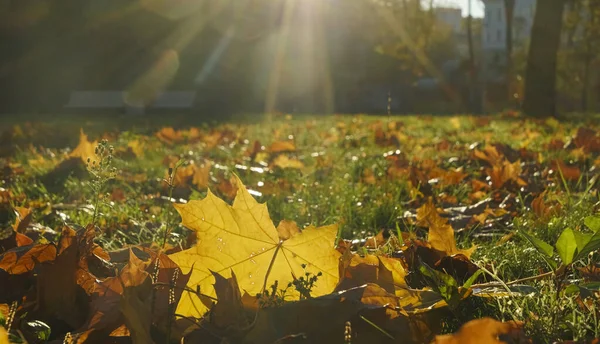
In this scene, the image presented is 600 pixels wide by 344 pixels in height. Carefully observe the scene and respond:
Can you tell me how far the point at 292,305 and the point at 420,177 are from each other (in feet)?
7.05

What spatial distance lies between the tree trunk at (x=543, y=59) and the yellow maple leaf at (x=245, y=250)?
13228mm

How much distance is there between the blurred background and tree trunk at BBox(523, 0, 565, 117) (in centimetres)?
291

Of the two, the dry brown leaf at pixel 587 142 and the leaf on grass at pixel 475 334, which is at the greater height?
the leaf on grass at pixel 475 334

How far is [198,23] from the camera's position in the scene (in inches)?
994

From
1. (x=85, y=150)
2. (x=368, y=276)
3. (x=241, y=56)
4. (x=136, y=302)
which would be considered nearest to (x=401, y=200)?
(x=368, y=276)

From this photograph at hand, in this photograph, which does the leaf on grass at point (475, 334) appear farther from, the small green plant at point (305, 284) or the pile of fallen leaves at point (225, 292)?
the small green plant at point (305, 284)

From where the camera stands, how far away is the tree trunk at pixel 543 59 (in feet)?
44.0

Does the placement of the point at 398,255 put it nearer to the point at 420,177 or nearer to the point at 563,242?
the point at 563,242

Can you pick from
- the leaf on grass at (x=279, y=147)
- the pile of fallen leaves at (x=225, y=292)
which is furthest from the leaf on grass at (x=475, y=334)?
the leaf on grass at (x=279, y=147)

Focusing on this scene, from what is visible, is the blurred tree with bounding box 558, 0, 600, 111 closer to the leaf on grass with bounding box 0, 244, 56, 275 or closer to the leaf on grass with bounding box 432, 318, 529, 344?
the leaf on grass with bounding box 0, 244, 56, 275

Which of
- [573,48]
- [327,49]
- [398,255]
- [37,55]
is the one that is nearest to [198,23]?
[37,55]

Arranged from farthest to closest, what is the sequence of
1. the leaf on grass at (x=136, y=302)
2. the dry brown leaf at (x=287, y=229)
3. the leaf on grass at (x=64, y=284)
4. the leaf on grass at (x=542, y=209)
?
the leaf on grass at (x=542, y=209) < the dry brown leaf at (x=287, y=229) < the leaf on grass at (x=64, y=284) < the leaf on grass at (x=136, y=302)

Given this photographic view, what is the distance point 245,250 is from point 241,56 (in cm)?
2761

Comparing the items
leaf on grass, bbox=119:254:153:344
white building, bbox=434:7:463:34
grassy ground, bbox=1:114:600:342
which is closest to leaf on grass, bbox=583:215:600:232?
grassy ground, bbox=1:114:600:342
